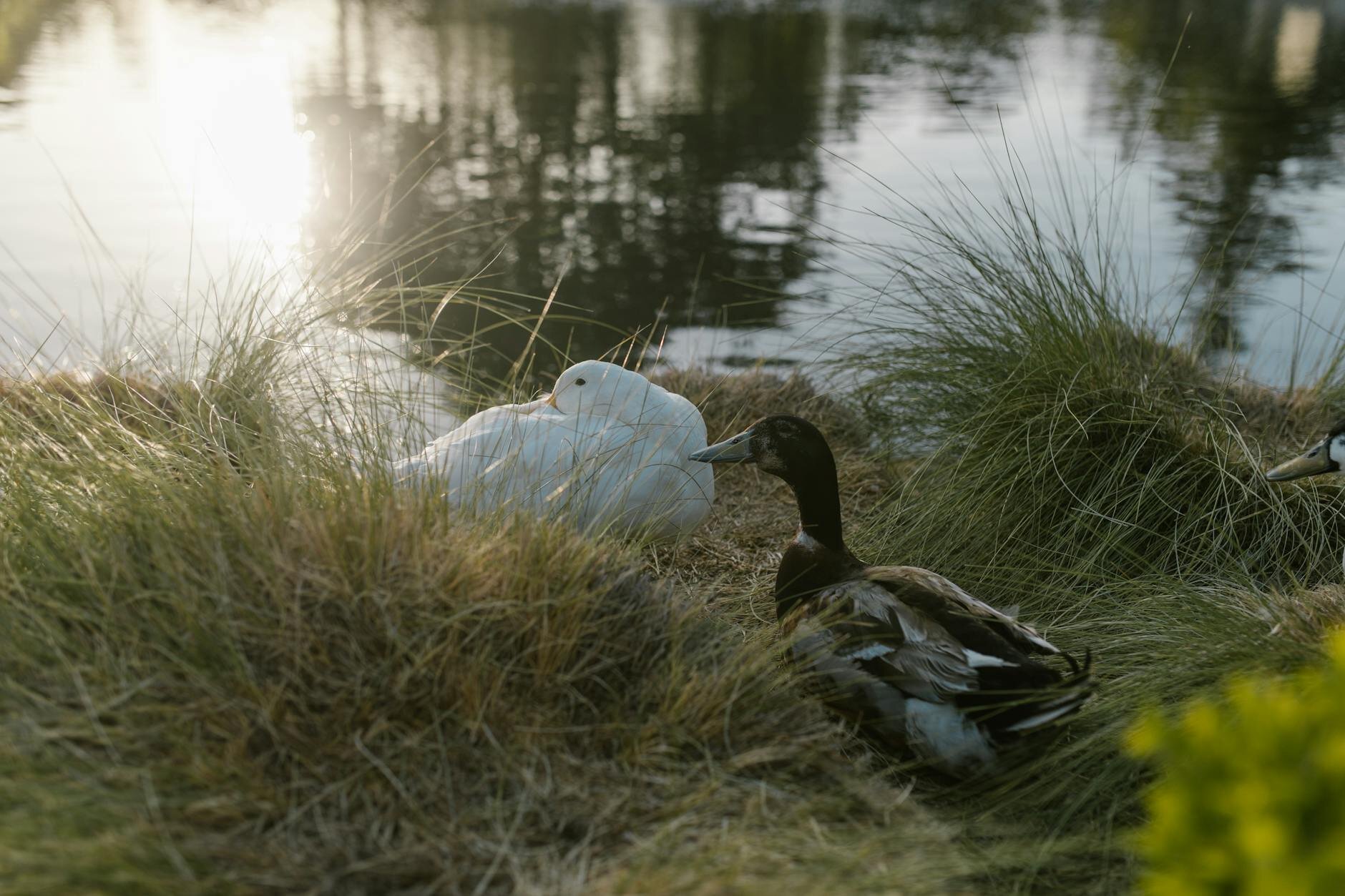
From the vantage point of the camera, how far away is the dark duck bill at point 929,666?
9.20 feet

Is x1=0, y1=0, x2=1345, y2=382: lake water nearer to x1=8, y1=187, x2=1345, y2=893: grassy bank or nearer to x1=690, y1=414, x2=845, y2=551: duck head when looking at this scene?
x1=690, y1=414, x2=845, y2=551: duck head

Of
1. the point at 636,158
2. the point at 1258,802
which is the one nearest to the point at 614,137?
the point at 636,158

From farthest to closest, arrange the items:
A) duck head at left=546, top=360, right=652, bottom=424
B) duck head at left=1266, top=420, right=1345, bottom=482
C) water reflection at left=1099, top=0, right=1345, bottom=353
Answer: water reflection at left=1099, top=0, right=1345, bottom=353 → duck head at left=546, top=360, right=652, bottom=424 → duck head at left=1266, top=420, right=1345, bottom=482

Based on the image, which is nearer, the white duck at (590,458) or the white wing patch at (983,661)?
the white wing patch at (983,661)

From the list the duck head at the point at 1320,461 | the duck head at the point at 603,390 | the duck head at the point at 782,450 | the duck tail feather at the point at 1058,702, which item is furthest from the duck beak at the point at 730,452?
the duck head at the point at 1320,461

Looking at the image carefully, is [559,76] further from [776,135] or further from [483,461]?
[483,461]

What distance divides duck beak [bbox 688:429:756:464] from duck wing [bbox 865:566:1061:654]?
0.59 metres

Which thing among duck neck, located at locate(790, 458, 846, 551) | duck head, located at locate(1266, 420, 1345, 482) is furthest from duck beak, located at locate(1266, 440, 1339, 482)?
duck neck, located at locate(790, 458, 846, 551)

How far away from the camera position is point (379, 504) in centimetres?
276

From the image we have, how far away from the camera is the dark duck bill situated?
280cm

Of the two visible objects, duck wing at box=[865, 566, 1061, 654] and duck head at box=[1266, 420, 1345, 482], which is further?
duck head at box=[1266, 420, 1345, 482]

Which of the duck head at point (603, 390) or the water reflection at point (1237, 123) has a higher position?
the water reflection at point (1237, 123)

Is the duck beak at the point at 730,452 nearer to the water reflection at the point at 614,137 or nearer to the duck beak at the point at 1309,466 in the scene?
the water reflection at the point at 614,137

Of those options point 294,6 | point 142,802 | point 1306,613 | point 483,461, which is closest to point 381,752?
point 142,802
